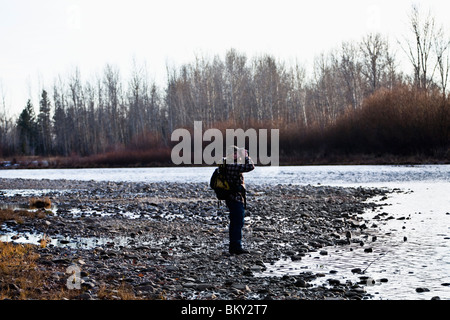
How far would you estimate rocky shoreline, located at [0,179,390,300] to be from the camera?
8.18 metres

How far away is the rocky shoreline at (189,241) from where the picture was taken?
818 cm

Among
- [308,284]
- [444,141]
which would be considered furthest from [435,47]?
[308,284]

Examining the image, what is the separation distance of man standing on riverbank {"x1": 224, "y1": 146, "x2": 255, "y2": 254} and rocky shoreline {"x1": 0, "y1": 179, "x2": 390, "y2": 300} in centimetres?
42

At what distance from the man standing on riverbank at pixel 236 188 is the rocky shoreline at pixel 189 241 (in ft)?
1.39

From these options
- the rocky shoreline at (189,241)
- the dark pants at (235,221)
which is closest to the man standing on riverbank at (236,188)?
the dark pants at (235,221)

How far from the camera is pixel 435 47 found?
5966cm

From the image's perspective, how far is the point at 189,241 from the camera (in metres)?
12.4

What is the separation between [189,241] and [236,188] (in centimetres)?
257

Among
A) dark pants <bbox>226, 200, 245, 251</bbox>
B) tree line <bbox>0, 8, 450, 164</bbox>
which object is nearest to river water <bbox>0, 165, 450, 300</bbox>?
dark pants <bbox>226, 200, 245, 251</bbox>

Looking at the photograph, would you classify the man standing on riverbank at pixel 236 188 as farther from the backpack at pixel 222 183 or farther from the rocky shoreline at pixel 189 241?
the rocky shoreline at pixel 189 241

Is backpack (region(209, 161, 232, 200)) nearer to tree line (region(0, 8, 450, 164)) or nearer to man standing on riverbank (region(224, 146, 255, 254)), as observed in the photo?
man standing on riverbank (region(224, 146, 255, 254))

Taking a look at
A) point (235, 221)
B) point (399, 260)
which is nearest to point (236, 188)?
point (235, 221)

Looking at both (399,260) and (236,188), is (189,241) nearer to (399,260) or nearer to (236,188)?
(236,188)
